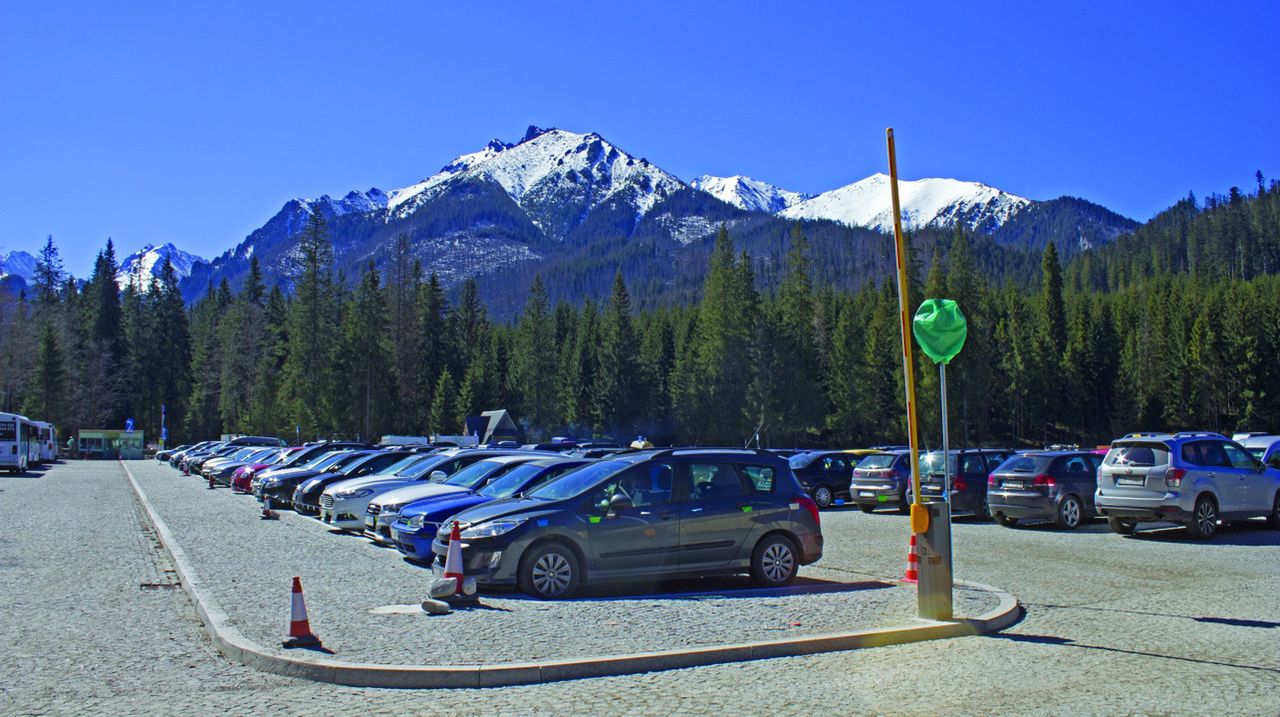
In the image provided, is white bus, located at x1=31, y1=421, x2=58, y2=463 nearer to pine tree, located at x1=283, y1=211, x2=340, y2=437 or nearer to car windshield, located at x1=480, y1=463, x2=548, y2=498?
pine tree, located at x1=283, y1=211, x2=340, y2=437

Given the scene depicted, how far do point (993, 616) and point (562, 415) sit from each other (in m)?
83.5

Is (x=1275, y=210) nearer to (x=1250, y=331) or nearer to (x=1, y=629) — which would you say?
(x=1250, y=331)

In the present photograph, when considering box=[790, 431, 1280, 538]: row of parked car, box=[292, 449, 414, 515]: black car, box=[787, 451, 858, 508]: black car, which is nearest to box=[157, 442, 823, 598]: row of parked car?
box=[790, 431, 1280, 538]: row of parked car

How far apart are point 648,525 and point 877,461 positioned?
14.5m

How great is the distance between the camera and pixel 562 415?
3625 inches

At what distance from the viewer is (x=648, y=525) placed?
11578 mm

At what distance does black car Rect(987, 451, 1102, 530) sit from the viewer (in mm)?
19406

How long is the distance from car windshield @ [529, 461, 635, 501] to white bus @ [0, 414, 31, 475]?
44255 mm

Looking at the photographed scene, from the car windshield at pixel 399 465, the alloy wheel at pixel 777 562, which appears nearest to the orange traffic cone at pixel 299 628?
the alloy wheel at pixel 777 562

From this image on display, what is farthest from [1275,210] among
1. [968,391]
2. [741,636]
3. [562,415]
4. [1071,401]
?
[741,636]

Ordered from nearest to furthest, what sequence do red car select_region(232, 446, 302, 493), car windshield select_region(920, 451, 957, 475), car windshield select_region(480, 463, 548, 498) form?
car windshield select_region(480, 463, 548, 498) → car windshield select_region(920, 451, 957, 475) → red car select_region(232, 446, 302, 493)

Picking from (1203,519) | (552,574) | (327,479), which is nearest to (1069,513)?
(1203,519)

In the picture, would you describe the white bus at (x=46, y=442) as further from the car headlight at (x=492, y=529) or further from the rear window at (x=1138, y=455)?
the rear window at (x=1138, y=455)

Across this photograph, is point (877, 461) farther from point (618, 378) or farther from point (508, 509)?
point (618, 378)
